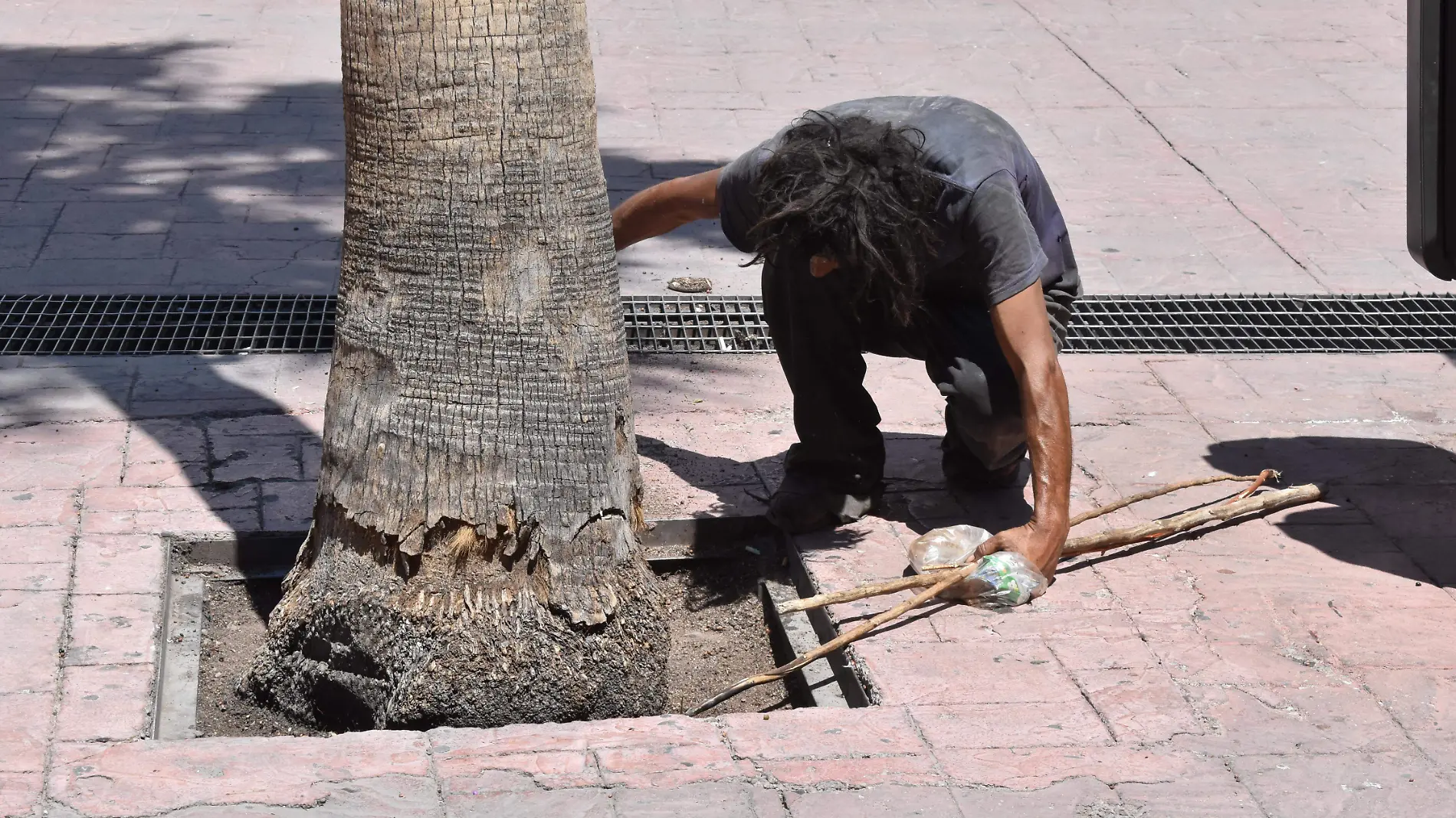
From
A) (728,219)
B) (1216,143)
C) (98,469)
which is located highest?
(728,219)

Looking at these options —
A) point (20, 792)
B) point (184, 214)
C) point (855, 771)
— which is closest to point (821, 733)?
point (855, 771)

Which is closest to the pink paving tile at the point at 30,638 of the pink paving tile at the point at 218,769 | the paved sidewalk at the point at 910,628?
the paved sidewalk at the point at 910,628

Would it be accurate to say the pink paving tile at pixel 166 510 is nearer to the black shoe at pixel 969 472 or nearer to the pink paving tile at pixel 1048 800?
the black shoe at pixel 969 472

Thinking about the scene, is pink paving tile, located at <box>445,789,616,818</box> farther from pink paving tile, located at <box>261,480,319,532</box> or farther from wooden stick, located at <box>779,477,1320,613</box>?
pink paving tile, located at <box>261,480,319,532</box>

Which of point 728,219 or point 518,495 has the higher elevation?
point 728,219

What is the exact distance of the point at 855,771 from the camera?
289 cm

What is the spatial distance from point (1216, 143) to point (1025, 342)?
3874 millimetres

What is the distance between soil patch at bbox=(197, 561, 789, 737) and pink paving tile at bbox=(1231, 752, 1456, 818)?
1037 mm

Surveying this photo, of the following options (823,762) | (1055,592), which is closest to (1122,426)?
(1055,592)

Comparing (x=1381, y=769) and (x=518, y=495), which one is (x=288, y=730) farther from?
(x=1381, y=769)

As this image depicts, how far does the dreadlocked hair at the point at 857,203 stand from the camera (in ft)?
10.6

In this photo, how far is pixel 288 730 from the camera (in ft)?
11.0

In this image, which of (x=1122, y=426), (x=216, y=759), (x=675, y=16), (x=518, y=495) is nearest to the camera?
(x=216, y=759)

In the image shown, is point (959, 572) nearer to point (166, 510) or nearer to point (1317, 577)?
point (1317, 577)
